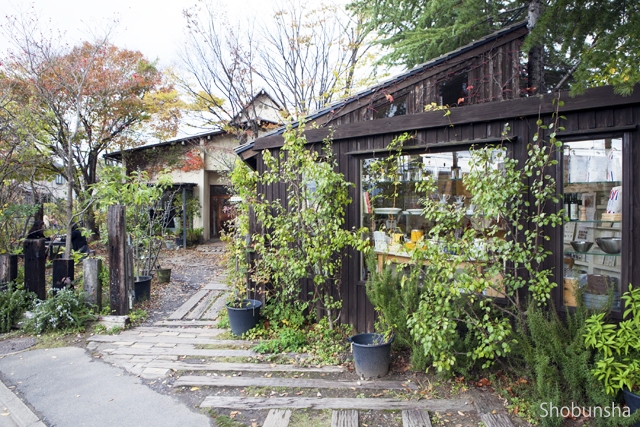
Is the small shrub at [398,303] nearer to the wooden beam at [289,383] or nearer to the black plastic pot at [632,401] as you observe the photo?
the wooden beam at [289,383]

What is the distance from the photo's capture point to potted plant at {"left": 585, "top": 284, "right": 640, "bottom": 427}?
9.37 ft

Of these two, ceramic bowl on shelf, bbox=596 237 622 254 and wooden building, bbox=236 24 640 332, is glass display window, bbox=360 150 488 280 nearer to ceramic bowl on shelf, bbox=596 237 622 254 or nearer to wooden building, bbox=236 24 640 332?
wooden building, bbox=236 24 640 332

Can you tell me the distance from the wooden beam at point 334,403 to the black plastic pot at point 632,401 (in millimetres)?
1157

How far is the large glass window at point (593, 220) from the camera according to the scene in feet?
11.6

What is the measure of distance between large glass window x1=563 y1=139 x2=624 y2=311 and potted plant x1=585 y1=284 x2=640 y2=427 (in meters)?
0.45

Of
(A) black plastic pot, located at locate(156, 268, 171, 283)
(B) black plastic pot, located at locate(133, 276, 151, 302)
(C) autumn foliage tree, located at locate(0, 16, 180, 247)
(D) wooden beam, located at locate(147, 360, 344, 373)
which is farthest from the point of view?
(A) black plastic pot, located at locate(156, 268, 171, 283)

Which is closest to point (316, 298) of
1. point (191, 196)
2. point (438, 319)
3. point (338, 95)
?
point (438, 319)

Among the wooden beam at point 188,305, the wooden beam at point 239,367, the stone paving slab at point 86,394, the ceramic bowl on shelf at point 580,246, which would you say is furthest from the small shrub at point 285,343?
the ceramic bowl on shelf at point 580,246

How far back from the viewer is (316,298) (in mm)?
5254

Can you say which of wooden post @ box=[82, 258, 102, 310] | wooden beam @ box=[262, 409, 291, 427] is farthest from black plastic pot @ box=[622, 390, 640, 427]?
wooden post @ box=[82, 258, 102, 310]

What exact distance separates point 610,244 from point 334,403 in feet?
9.64

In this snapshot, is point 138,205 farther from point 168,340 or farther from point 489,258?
point 489,258

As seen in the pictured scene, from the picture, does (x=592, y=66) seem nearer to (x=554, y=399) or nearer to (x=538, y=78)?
(x=554, y=399)

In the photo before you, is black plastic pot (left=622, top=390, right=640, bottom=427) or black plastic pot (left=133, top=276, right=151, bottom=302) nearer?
black plastic pot (left=622, top=390, right=640, bottom=427)
